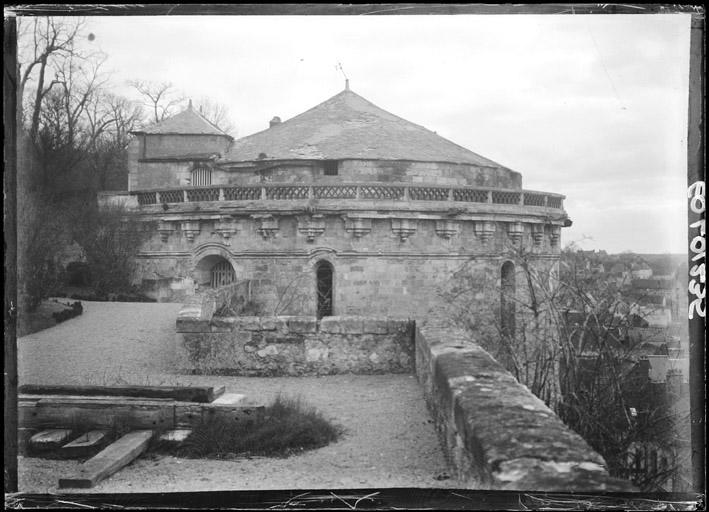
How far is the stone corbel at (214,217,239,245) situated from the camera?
15.9 m

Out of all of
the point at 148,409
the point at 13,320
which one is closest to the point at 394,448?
the point at 148,409

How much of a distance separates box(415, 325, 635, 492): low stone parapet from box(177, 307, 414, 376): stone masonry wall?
298 centimetres

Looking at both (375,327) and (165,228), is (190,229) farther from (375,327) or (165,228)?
(375,327)

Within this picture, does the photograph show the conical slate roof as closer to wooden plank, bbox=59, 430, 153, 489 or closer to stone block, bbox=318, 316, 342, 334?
stone block, bbox=318, 316, 342, 334

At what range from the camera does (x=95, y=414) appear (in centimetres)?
596

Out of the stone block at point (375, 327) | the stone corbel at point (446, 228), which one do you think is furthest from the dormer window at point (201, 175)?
the stone block at point (375, 327)

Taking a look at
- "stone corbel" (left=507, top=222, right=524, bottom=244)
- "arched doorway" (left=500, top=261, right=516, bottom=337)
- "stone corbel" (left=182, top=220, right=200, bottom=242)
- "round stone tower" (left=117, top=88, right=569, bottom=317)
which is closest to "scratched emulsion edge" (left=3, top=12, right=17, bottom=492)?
"arched doorway" (left=500, top=261, right=516, bottom=337)

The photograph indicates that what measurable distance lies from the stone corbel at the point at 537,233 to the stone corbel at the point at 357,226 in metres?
5.69

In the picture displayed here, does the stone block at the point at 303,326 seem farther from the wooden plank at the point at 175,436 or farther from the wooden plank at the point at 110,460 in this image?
the wooden plank at the point at 110,460

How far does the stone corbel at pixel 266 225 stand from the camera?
51.4 ft

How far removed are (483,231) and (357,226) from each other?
3.90 metres

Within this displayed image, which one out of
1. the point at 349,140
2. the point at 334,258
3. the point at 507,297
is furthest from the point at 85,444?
the point at 349,140

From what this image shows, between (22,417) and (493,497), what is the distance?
4977 mm

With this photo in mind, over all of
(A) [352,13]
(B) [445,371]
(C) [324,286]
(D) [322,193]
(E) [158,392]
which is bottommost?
(E) [158,392]
